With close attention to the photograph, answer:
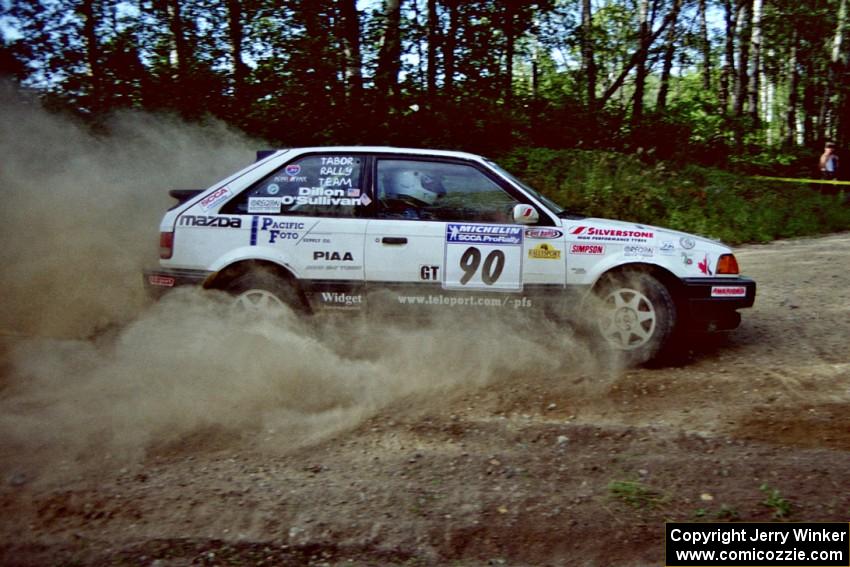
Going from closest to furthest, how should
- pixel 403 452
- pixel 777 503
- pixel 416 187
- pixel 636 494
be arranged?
1. pixel 777 503
2. pixel 636 494
3. pixel 403 452
4. pixel 416 187

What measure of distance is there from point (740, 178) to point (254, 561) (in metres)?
15.7

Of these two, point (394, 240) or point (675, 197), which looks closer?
point (394, 240)

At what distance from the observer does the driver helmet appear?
229 inches

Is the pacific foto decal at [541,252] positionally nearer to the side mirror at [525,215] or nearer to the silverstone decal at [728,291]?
the side mirror at [525,215]

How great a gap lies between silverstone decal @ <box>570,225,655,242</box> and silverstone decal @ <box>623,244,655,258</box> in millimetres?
58

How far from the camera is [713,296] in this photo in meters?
5.77

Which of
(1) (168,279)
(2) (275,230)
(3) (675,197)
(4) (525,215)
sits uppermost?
(3) (675,197)

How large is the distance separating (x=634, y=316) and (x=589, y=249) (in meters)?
0.62

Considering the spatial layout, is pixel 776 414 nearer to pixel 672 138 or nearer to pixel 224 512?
pixel 224 512

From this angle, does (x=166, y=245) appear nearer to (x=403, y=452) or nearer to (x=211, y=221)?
(x=211, y=221)

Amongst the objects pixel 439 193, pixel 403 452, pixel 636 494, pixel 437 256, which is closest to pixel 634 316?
pixel 437 256

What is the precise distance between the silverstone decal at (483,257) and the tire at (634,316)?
2.28ft

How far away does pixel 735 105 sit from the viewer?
21000 millimetres

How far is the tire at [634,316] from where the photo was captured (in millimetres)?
5684
